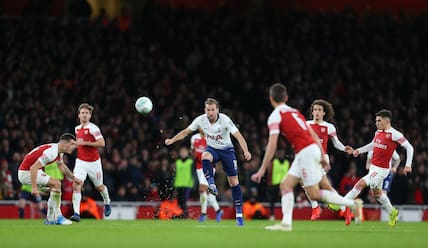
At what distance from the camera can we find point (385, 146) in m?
18.0

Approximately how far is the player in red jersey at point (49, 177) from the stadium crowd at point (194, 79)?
601cm

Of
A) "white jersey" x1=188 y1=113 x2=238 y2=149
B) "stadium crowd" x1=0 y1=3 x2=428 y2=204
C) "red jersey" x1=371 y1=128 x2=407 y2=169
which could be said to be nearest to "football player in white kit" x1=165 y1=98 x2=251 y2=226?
"white jersey" x1=188 y1=113 x2=238 y2=149

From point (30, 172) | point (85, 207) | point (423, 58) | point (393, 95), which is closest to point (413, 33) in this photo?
point (423, 58)

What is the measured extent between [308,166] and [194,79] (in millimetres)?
16364

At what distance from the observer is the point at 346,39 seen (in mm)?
31344

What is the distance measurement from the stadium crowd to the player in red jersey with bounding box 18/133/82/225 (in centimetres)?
601

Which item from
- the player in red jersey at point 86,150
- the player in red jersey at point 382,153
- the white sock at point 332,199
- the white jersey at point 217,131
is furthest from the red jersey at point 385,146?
the player in red jersey at point 86,150

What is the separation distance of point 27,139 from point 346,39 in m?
12.1

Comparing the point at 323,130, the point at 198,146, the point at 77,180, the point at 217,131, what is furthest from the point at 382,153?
the point at 198,146

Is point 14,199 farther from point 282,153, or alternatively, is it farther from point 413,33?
point 413,33

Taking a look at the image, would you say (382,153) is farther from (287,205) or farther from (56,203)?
(56,203)

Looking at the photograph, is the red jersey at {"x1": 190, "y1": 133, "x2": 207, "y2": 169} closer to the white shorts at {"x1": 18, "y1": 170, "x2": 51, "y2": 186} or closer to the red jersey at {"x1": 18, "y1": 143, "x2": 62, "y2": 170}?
the white shorts at {"x1": 18, "y1": 170, "x2": 51, "y2": 186}

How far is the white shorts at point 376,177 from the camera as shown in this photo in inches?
701

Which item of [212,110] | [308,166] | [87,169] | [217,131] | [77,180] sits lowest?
[77,180]
